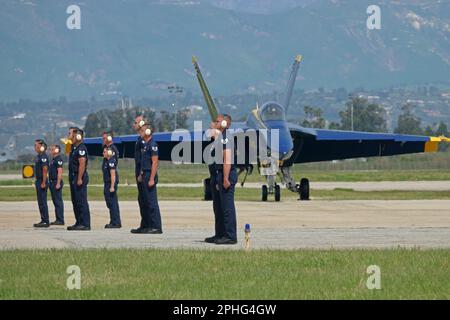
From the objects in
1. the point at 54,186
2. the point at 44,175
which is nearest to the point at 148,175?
the point at 44,175

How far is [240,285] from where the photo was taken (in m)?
13.7

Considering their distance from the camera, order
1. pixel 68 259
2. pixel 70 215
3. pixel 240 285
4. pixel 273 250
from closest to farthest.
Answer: pixel 240 285 → pixel 68 259 → pixel 273 250 → pixel 70 215

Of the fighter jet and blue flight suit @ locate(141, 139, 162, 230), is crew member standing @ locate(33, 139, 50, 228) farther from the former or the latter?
the fighter jet

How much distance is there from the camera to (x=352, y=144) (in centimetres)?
4591

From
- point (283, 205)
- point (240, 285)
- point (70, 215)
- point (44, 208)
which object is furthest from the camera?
point (283, 205)

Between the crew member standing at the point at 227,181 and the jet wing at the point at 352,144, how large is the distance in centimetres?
2186

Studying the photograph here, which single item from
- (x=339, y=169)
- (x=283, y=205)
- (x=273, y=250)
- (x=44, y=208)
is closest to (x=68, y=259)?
(x=273, y=250)

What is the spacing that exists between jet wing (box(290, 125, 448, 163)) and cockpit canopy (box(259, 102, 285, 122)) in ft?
10.8

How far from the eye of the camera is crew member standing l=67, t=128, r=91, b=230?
2211 centimetres

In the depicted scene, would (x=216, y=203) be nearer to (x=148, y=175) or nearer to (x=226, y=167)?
(x=226, y=167)

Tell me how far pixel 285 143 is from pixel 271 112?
4.38ft

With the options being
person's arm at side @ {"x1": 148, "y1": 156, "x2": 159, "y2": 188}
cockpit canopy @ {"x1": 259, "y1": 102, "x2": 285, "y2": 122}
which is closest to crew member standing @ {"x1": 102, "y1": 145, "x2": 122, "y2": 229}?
person's arm at side @ {"x1": 148, "y1": 156, "x2": 159, "y2": 188}

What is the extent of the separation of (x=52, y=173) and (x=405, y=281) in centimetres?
1214
